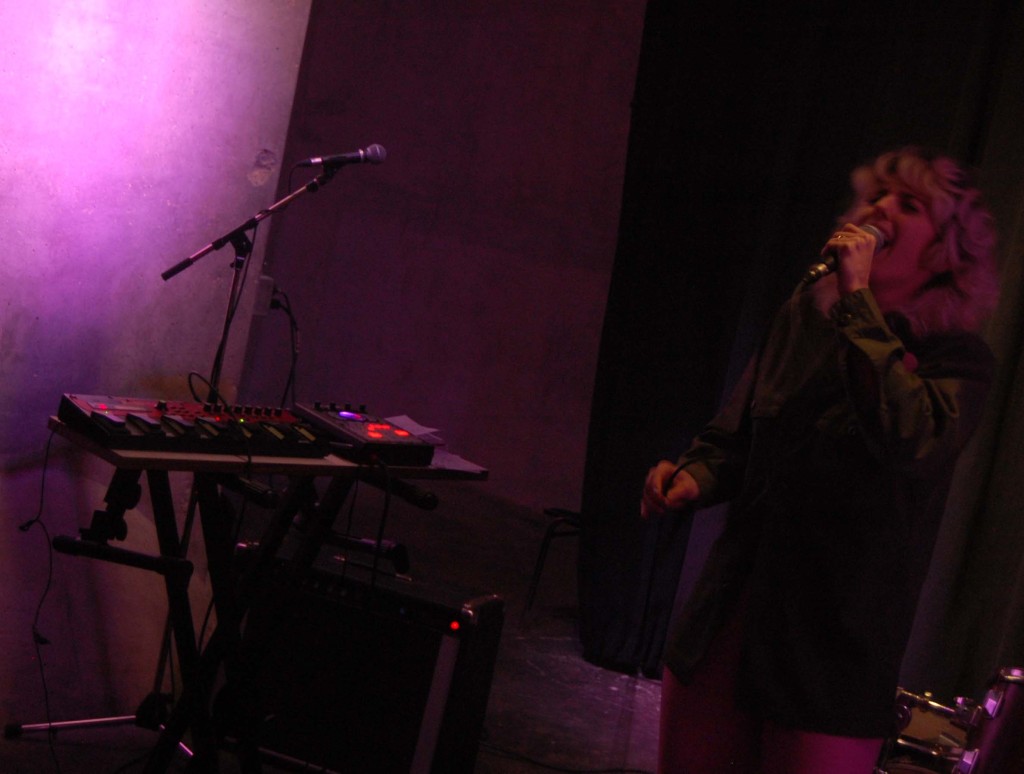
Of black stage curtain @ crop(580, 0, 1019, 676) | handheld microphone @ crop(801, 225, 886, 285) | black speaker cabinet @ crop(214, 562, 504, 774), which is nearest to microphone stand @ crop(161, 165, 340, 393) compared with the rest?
black speaker cabinet @ crop(214, 562, 504, 774)

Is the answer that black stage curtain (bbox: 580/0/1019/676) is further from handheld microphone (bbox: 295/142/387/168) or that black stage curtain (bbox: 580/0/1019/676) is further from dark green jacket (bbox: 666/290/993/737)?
dark green jacket (bbox: 666/290/993/737)

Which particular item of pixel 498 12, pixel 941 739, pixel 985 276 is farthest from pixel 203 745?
pixel 498 12

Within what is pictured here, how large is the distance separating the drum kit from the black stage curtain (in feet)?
6.67

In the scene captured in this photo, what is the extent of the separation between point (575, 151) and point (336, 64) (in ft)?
6.43

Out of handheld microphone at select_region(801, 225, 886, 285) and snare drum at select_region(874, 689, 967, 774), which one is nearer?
handheld microphone at select_region(801, 225, 886, 285)

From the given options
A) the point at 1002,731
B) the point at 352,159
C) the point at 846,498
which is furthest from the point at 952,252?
the point at 352,159

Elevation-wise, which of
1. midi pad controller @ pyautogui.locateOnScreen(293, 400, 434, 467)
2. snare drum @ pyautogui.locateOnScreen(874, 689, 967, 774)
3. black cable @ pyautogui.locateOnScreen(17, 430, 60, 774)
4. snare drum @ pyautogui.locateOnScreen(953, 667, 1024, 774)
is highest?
midi pad controller @ pyautogui.locateOnScreen(293, 400, 434, 467)

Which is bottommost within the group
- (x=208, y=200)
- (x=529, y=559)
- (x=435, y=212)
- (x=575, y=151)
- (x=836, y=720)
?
(x=529, y=559)

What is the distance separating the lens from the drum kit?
155 cm

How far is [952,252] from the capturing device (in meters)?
1.55

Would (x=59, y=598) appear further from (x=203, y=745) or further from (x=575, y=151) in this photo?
(x=575, y=151)

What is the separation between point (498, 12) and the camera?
708cm

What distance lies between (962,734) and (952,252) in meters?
1.01

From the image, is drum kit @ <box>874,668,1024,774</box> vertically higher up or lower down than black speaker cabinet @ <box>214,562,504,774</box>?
higher up
